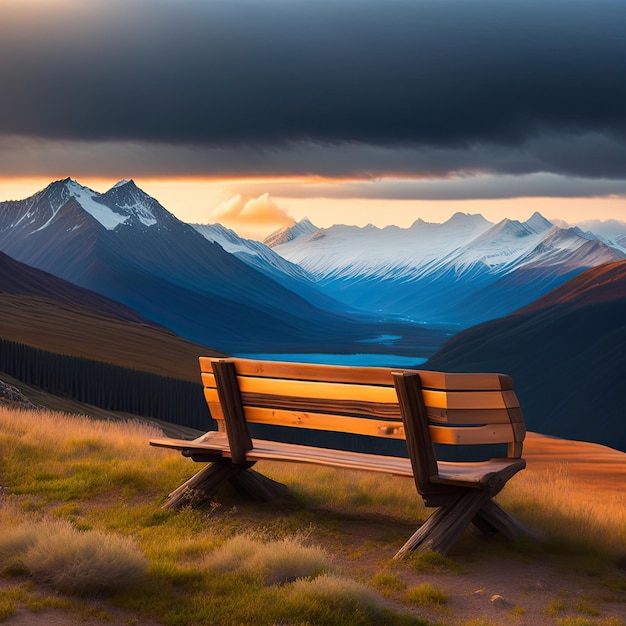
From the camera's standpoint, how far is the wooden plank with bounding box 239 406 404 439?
692 centimetres

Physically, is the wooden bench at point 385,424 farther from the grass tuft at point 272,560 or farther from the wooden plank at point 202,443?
the grass tuft at point 272,560

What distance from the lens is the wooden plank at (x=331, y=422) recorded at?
272 inches

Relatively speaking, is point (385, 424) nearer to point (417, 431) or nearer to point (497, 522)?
point (417, 431)

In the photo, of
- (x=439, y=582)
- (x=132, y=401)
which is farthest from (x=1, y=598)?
(x=132, y=401)

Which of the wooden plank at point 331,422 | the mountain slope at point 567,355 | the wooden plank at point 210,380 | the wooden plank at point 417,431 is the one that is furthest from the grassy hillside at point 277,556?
the mountain slope at point 567,355

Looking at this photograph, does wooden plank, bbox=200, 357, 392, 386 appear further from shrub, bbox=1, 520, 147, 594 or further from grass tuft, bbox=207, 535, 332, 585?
shrub, bbox=1, 520, 147, 594

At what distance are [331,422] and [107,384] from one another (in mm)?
62827

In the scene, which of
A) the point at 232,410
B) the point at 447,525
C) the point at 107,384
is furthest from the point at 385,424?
the point at 107,384

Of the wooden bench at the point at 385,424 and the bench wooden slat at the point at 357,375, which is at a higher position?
the bench wooden slat at the point at 357,375

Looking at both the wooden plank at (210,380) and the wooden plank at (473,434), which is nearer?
the wooden plank at (473,434)

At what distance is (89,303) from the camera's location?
19100 centimetres

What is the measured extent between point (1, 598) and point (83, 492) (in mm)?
3338

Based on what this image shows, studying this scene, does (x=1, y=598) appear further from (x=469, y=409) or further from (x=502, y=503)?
(x=502, y=503)

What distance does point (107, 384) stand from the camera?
67750mm
